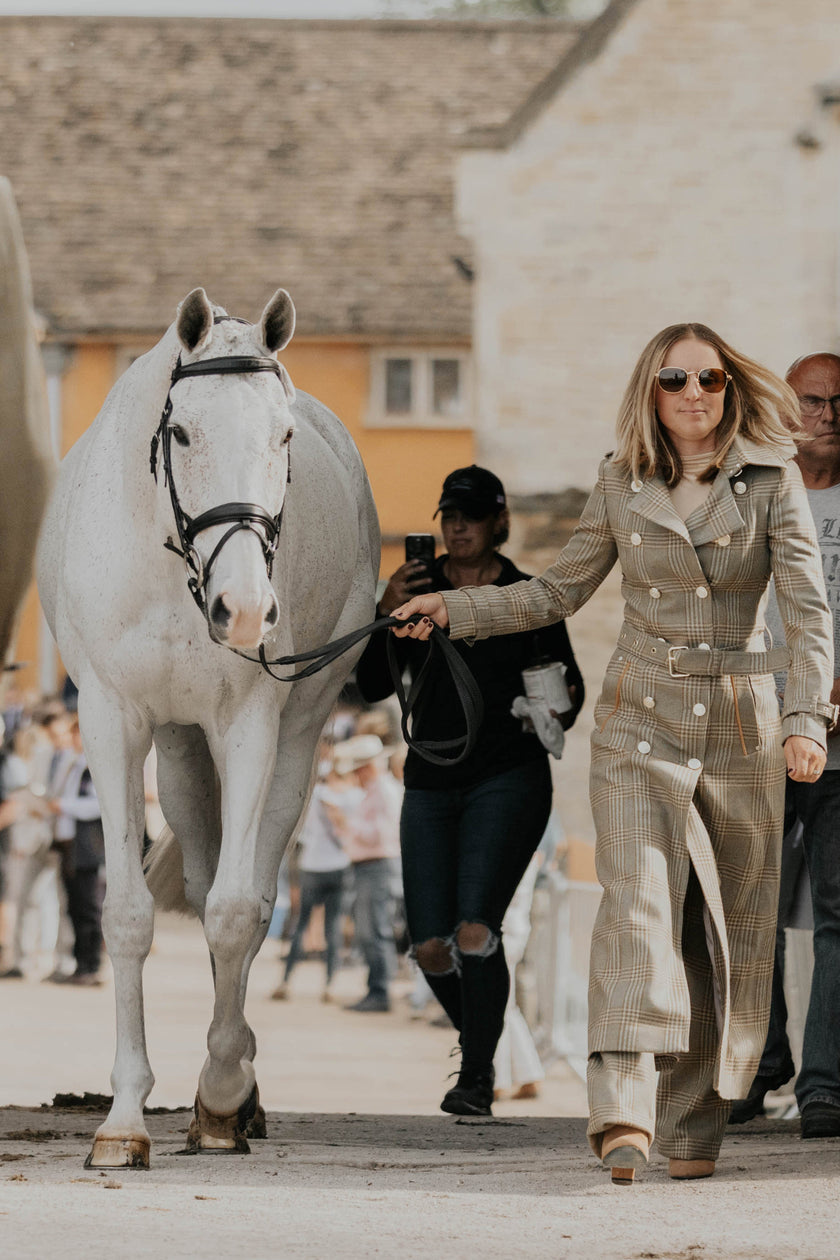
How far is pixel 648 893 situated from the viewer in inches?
205

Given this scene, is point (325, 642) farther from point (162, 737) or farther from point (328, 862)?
point (328, 862)

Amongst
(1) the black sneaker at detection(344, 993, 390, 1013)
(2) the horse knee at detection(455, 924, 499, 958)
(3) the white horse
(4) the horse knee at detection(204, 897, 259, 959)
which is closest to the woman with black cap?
(2) the horse knee at detection(455, 924, 499, 958)

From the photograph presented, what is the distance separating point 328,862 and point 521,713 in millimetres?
9371

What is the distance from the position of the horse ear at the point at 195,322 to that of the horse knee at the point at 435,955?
8.54 feet

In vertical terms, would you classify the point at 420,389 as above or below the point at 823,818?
above

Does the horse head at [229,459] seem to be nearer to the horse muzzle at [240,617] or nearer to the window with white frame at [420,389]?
the horse muzzle at [240,617]

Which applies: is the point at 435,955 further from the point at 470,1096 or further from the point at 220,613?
the point at 220,613

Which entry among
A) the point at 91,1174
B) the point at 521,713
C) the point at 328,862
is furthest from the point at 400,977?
the point at 91,1174

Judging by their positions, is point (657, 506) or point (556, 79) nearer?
point (657, 506)

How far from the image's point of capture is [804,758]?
5141 millimetres

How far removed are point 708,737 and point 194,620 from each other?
151 centimetres

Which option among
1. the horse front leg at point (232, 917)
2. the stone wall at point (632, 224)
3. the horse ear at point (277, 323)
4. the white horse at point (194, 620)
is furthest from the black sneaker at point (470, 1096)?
the stone wall at point (632, 224)

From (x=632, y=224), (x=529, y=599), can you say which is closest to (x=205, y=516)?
(x=529, y=599)

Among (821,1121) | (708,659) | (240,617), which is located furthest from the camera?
(821,1121)
